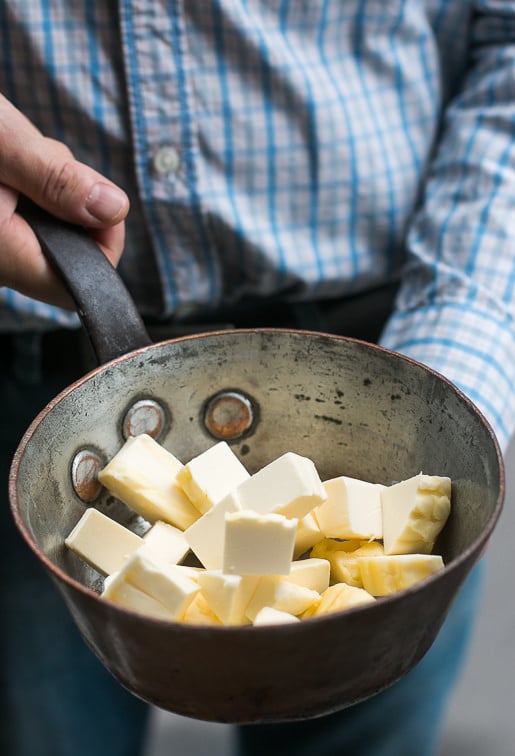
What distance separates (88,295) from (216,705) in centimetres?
26

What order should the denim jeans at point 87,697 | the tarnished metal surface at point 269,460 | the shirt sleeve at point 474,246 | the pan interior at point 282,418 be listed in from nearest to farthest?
1. the tarnished metal surface at point 269,460
2. the pan interior at point 282,418
3. the shirt sleeve at point 474,246
4. the denim jeans at point 87,697

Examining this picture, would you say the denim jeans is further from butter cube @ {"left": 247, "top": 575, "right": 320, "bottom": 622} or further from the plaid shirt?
butter cube @ {"left": 247, "top": 575, "right": 320, "bottom": 622}

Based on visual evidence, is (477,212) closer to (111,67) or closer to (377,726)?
(111,67)

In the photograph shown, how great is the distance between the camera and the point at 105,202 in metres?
0.56

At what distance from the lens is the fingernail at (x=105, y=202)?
56 centimetres

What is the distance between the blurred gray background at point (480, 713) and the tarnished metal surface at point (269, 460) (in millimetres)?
837

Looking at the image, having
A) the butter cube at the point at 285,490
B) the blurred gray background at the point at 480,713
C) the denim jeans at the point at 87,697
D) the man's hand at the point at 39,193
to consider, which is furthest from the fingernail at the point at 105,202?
the blurred gray background at the point at 480,713

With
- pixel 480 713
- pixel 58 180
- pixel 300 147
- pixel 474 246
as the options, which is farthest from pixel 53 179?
pixel 480 713

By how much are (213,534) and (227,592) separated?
2.4 inches

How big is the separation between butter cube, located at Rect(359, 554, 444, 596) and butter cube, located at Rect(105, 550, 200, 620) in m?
0.11

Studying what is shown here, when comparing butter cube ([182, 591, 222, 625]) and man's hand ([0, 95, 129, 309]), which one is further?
man's hand ([0, 95, 129, 309])

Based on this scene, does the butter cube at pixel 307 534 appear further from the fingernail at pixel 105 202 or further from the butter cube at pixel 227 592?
the fingernail at pixel 105 202

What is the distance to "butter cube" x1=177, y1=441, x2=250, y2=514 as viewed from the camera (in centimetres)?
51

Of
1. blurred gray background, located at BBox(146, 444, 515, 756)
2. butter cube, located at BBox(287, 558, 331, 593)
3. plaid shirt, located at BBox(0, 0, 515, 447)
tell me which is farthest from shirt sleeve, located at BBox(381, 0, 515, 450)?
blurred gray background, located at BBox(146, 444, 515, 756)
